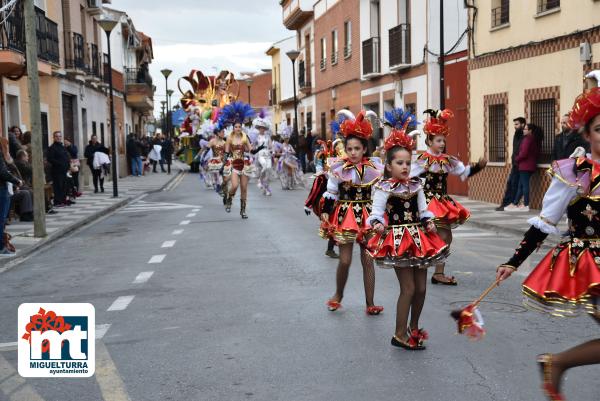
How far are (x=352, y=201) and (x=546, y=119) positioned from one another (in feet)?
34.5

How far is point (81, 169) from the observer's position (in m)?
26.5

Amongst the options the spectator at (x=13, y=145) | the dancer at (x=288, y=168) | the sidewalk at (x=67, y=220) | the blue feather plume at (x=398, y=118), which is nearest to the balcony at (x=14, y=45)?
the spectator at (x=13, y=145)

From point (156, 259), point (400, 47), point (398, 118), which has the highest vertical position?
point (400, 47)

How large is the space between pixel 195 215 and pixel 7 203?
596 centimetres

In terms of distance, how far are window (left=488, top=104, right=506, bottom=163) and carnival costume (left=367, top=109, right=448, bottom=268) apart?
12.9m

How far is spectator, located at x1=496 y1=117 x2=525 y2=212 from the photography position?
1593 cm

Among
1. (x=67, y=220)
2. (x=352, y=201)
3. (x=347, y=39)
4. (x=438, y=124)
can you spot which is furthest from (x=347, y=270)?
(x=347, y=39)

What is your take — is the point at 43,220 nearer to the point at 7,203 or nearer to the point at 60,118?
the point at 7,203

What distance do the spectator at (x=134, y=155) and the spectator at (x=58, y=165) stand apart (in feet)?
55.0

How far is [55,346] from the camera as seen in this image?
509 centimetres

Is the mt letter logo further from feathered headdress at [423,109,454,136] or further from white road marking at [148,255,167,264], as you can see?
white road marking at [148,255,167,264]

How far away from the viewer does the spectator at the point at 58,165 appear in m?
18.7

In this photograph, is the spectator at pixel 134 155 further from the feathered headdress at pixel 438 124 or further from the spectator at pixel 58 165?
the feathered headdress at pixel 438 124

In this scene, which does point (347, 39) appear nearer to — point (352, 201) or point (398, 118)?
point (398, 118)
